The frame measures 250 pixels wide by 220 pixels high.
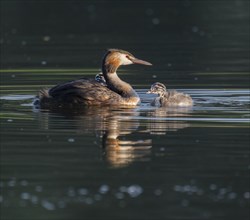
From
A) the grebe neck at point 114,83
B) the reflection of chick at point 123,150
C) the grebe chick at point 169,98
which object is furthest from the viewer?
the grebe neck at point 114,83

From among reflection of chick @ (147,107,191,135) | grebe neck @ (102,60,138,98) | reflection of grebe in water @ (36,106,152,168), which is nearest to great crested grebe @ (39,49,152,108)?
grebe neck @ (102,60,138,98)

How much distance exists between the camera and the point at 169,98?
15.6 m

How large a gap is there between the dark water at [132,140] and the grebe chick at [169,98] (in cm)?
16

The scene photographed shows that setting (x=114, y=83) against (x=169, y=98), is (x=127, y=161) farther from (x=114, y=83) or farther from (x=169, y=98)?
(x=114, y=83)

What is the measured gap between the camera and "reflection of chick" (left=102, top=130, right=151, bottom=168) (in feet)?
37.7

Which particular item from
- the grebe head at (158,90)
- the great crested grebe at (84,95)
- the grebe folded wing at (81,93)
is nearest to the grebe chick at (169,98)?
the grebe head at (158,90)

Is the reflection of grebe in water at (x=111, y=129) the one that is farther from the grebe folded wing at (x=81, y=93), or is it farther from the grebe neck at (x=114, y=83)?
the grebe neck at (x=114, y=83)

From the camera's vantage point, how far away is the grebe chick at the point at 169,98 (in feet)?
50.2

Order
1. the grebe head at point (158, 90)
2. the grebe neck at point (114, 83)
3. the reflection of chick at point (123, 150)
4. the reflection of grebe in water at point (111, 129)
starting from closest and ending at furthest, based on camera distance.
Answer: the reflection of chick at point (123, 150) → the reflection of grebe in water at point (111, 129) → the grebe head at point (158, 90) → the grebe neck at point (114, 83)

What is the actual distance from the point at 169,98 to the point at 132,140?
305 centimetres

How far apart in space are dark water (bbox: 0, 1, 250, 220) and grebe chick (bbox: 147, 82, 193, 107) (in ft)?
0.51

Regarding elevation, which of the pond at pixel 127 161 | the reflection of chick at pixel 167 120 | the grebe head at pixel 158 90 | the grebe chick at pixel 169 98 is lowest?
the pond at pixel 127 161

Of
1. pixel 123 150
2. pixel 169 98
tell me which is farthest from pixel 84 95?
pixel 123 150

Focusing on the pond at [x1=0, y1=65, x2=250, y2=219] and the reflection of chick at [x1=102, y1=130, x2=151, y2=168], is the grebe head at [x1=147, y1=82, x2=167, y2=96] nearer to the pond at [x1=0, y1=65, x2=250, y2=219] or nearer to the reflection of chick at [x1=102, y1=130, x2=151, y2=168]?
the pond at [x1=0, y1=65, x2=250, y2=219]
